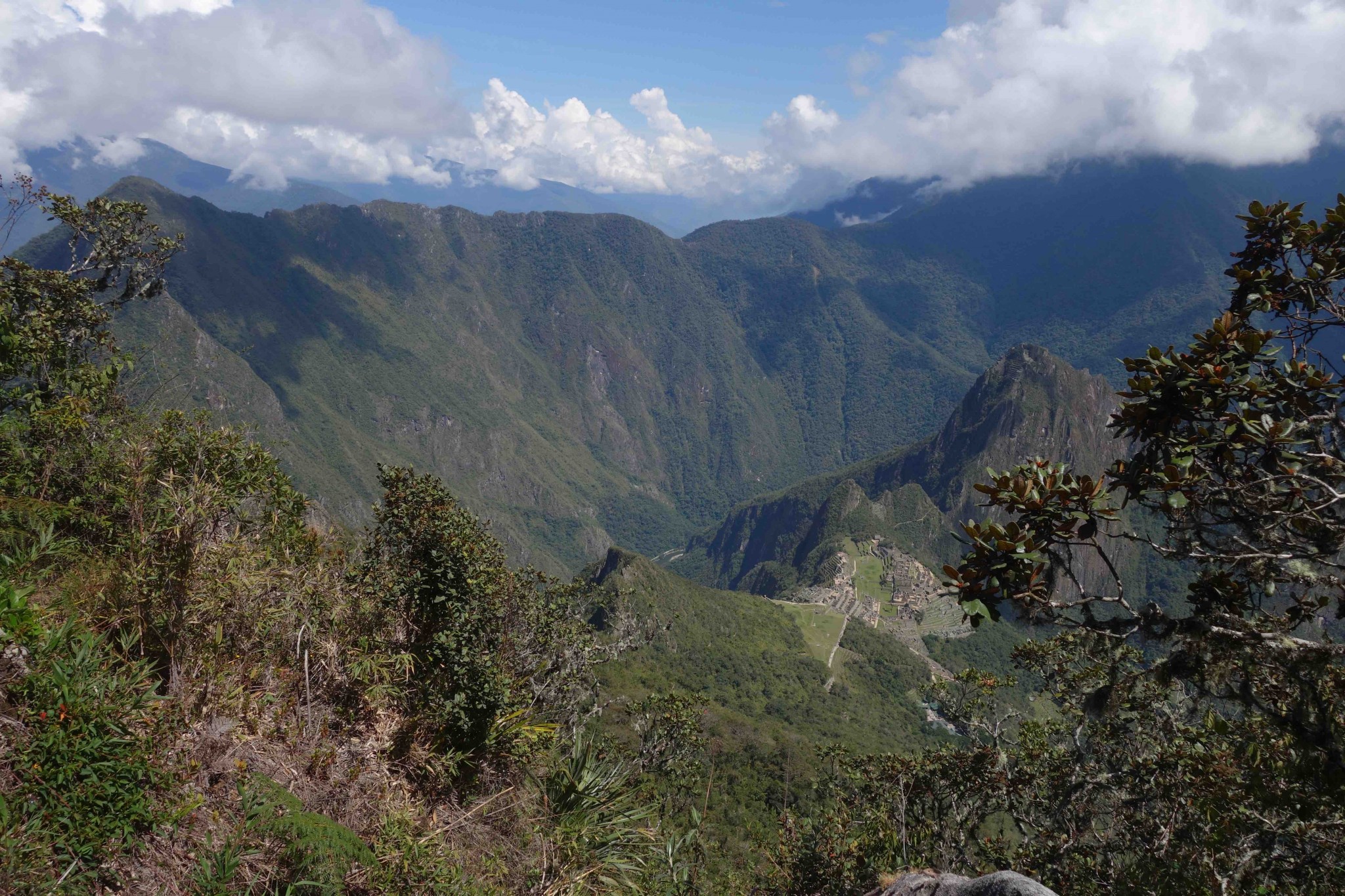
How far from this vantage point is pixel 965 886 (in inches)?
321

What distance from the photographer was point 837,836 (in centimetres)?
1730

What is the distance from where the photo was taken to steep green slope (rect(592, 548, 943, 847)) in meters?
56.7

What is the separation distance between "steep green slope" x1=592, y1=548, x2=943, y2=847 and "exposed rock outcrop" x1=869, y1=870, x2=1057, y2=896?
35.4 metres

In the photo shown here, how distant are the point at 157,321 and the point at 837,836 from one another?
238 m

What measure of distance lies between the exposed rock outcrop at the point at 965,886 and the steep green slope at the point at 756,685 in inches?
1394

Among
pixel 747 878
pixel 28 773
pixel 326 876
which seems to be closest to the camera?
pixel 28 773

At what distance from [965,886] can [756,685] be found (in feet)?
341

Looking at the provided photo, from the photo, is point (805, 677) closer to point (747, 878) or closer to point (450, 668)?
point (747, 878)

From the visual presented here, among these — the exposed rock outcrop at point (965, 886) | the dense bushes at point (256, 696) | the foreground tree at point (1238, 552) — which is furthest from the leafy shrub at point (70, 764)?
the exposed rock outcrop at point (965, 886)

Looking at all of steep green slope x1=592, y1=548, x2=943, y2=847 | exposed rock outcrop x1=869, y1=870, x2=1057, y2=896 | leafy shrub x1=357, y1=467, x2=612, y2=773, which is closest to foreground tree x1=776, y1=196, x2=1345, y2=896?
exposed rock outcrop x1=869, y1=870, x2=1057, y2=896

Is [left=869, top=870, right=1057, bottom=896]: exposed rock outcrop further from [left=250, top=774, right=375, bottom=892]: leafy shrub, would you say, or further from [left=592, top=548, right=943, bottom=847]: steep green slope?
[left=592, top=548, right=943, bottom=847]: steep green slope

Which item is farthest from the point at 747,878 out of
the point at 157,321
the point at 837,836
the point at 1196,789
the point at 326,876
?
the point at 157,321

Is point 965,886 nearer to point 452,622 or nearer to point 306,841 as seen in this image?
point 306,841

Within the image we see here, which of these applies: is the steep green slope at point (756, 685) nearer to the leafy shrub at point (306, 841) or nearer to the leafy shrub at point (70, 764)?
the leafy shrub at point (306, 841)
